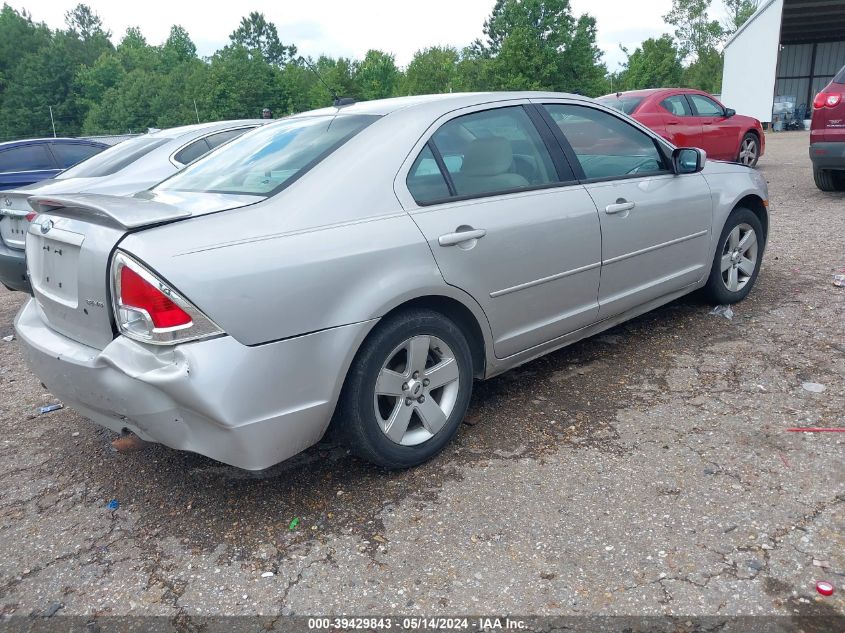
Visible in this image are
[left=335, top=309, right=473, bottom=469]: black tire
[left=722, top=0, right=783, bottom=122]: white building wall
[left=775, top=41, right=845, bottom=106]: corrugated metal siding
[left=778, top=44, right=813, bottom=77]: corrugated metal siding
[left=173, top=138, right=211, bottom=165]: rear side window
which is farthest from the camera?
[left=778, top=44, right=813, bottom=77]: corrugated metal siding

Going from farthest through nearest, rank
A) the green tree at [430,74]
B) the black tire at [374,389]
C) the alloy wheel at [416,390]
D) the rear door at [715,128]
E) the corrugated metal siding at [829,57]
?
the green tree at [430,74], the corrugated metal siding at [829,57], the rear door at [715,128], the alloy wheel at [416,390], the black tire at [374,389]

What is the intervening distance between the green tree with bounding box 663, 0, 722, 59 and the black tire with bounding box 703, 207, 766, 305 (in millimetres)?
73180

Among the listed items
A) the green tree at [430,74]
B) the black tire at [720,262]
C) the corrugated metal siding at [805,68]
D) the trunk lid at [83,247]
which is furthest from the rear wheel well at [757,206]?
the green tree at [430,74]

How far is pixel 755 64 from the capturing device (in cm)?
2911

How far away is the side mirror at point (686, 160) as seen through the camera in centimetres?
427

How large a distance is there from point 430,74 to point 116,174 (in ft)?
219

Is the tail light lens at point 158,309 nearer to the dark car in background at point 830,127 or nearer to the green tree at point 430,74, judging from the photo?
the dark car in background at point 830,127

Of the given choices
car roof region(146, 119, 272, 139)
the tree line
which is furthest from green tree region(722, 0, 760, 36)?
car roof region(146, 119, 272, 139)

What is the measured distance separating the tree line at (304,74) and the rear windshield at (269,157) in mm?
39482

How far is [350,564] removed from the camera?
2508mm

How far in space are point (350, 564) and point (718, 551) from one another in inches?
51.4

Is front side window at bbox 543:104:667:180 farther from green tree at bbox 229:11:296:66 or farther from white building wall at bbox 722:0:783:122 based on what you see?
green tree at bbox 229:11:296:66

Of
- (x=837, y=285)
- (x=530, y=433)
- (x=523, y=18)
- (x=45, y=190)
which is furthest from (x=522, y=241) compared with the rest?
(x=523, y=18)

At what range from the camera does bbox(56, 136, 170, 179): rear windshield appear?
6375 millimetres
